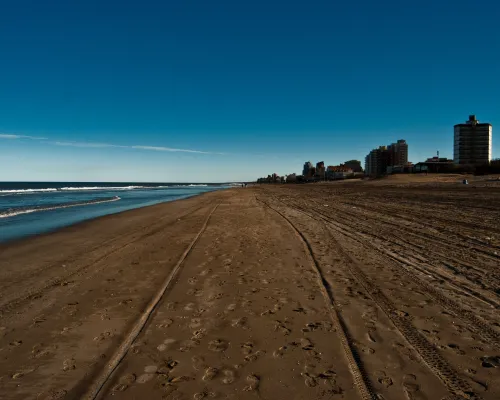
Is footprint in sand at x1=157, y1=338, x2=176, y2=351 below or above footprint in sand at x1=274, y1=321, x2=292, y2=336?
below

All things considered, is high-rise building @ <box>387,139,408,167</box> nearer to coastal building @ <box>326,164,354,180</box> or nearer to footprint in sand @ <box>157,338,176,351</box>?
coastal building @ <box>326,164,354,180</box>

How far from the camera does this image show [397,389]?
2984 millimetres

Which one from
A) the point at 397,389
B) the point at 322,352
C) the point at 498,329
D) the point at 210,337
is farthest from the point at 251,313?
the point at 498,329

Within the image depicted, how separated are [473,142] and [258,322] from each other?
15739cm

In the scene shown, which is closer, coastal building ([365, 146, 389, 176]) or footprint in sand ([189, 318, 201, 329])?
footprint in sand ([189, 318, 201, 329])

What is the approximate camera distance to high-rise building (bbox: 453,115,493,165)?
127 m

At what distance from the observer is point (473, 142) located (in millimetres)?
128625

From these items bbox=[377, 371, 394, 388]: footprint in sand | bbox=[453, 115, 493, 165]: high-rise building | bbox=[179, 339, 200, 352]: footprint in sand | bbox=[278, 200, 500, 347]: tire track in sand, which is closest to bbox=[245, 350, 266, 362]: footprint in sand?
bbox=[179, 339, 200, 352]: footprint in sand

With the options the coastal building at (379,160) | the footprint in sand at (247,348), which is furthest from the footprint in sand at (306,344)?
the coastal building at (379,160)

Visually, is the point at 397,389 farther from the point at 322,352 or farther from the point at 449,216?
the point at 449,216

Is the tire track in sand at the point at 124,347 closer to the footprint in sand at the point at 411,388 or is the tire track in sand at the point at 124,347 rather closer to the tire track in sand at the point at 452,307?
the footprint in sand at the point at 411,388

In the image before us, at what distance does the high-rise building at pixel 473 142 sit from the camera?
415 feet

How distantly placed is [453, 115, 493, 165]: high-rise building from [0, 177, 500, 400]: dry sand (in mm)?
146793

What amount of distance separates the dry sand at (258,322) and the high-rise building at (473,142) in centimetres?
14679
